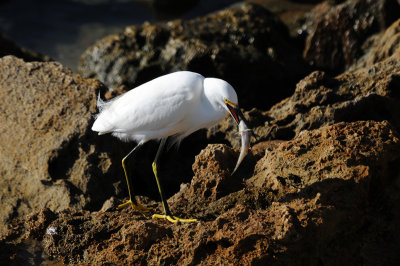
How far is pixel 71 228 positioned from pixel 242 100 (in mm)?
4918

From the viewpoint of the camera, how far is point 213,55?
9.02m

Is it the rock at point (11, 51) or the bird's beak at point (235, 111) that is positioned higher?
the rock at point (11, 51)

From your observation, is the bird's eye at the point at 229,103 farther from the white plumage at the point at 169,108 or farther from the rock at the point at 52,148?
the rock at the point at 52,148

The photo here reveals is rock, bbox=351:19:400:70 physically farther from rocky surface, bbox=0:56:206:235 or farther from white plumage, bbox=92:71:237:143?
rocky surface, bbox=0:56:206:235

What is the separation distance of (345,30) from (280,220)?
7164mm

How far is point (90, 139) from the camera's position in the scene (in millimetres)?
5750

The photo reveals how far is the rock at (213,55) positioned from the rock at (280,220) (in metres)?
4.00

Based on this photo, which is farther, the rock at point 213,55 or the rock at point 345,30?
the rock at point 345,30

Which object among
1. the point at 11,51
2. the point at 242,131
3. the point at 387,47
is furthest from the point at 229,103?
the point at 11,51

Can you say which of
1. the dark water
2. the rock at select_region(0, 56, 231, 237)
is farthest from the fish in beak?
the dark water

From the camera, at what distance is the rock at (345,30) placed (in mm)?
10281

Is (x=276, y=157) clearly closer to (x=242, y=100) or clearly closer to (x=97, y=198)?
(x=97, y=198)

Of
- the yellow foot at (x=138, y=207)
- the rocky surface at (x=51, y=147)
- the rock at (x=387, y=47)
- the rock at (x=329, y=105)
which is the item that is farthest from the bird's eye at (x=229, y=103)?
the rock at (x=387, y=47)

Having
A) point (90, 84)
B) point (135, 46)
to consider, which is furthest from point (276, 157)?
point (135, 46)
